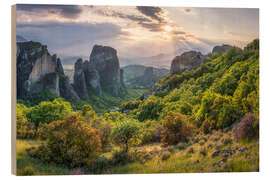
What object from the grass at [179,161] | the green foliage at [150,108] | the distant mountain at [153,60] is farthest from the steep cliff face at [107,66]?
the grass at [179,161]

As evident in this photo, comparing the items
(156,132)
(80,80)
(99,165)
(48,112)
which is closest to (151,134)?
(156,132)

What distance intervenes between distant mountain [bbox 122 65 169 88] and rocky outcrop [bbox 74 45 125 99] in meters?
0.46

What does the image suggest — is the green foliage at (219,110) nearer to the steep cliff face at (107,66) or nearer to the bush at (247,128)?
the bush at (247,128)

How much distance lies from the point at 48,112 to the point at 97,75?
4.39 metres

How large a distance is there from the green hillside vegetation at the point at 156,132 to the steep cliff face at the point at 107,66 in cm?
116

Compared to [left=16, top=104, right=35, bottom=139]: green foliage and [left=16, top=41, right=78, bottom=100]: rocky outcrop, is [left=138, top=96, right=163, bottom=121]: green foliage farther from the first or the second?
[left=16, top=104, right=35, bottom=139]: green foliage

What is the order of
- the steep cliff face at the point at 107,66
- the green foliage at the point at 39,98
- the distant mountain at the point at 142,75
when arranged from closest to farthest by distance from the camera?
the green foliage at the point at 39,98, the steep cliff face at the point at 107,66, the distant mountain at the point at 142,75

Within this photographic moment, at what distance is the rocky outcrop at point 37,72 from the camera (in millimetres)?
9398

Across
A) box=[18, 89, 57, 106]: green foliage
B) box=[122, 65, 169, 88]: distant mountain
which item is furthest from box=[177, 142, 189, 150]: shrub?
box=[18, 89, 57, 106]: green foliage

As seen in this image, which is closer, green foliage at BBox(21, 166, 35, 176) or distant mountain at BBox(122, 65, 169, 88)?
green foliage at BBox(21, 166, 35, 176)

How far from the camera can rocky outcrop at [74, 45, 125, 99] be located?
1108 centimetres

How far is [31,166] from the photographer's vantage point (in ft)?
28.2

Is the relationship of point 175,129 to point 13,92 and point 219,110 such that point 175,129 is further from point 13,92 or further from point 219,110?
point 13,92

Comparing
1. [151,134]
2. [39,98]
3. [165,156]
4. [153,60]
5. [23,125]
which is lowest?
[165,156]
